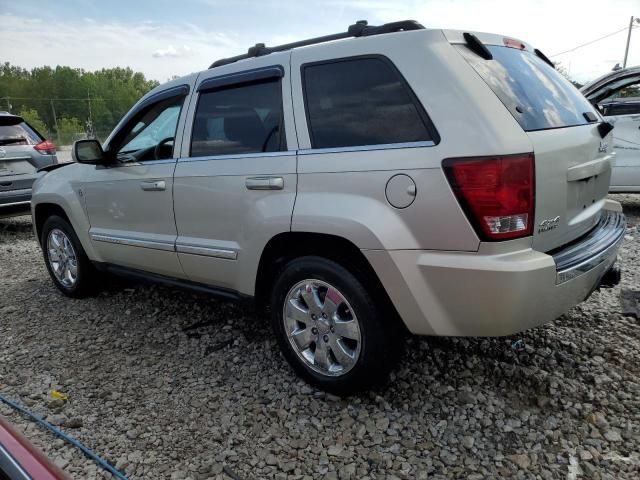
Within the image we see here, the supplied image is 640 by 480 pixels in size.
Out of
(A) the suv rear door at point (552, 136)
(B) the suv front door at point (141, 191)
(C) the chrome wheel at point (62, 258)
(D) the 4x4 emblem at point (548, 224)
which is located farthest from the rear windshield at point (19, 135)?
(D) the 4x4 emblem at point (548, 224)

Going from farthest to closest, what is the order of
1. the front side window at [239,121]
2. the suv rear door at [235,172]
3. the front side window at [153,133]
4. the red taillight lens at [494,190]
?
the front side window at [153,133] < the front side window at [239,121] < the suv rear door at [235,172] < the red taillight lens at [494,190]

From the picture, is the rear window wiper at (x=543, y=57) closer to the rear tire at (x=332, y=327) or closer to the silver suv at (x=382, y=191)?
the silver suv at (x=382, y=191)

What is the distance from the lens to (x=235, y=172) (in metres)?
2.91

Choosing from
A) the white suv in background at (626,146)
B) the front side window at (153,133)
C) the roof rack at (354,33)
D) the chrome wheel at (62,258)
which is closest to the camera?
the roof rack at (354,33)

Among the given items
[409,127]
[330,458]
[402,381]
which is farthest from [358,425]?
A: [409,127]

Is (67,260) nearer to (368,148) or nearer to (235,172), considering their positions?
(235,172)

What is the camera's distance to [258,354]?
3338 mm

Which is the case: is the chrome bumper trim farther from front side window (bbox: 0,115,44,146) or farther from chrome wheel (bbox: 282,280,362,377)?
front side window (bbox: 0,115,44,146)

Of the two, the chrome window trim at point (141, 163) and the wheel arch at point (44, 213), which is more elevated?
the chrome window trim at point (141, 163)

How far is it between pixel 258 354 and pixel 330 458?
44.4 inches

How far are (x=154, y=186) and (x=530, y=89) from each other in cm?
237

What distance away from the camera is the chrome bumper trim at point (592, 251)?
228cm

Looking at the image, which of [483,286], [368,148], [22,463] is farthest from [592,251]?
[22,463]

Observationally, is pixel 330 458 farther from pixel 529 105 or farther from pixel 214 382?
pixel 529 105
